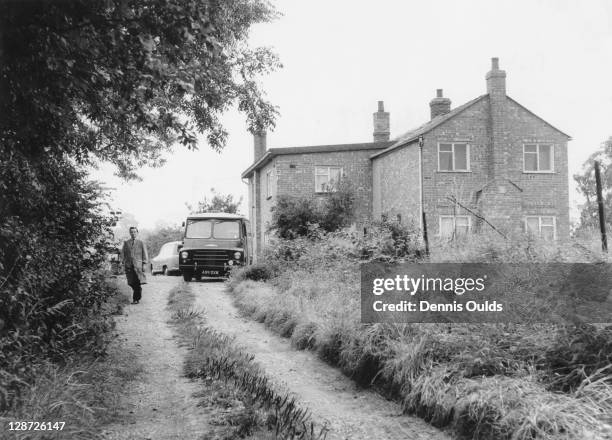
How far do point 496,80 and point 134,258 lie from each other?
17246 millimetres

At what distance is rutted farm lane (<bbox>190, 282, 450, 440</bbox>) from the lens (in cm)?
586

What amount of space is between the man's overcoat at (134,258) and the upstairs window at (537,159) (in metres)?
17.0

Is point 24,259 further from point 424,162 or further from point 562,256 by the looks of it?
point 424,162

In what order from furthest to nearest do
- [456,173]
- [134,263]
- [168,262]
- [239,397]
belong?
[168,262] < [456,173] < [134,263] < [239,397]

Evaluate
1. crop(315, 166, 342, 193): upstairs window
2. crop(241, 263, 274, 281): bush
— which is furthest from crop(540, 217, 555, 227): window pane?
crop(241, 263, 274, 281): bush

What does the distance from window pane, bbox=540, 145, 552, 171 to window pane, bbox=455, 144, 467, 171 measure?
3315 mm

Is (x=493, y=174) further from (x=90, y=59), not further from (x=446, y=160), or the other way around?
(x=90, y=59)

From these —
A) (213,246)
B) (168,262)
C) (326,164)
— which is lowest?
(168,262)

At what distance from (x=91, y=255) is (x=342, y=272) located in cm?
510

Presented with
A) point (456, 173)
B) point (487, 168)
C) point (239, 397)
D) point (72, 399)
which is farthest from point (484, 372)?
point (487, 168)

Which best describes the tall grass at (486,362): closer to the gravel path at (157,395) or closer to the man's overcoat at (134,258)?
the gravel path at (157,395)

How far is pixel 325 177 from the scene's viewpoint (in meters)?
27.8

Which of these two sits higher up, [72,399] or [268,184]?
[268,184]

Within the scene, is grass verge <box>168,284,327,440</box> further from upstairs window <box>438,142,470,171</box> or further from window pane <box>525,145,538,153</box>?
window pane <box>525,145,538,153</box>
